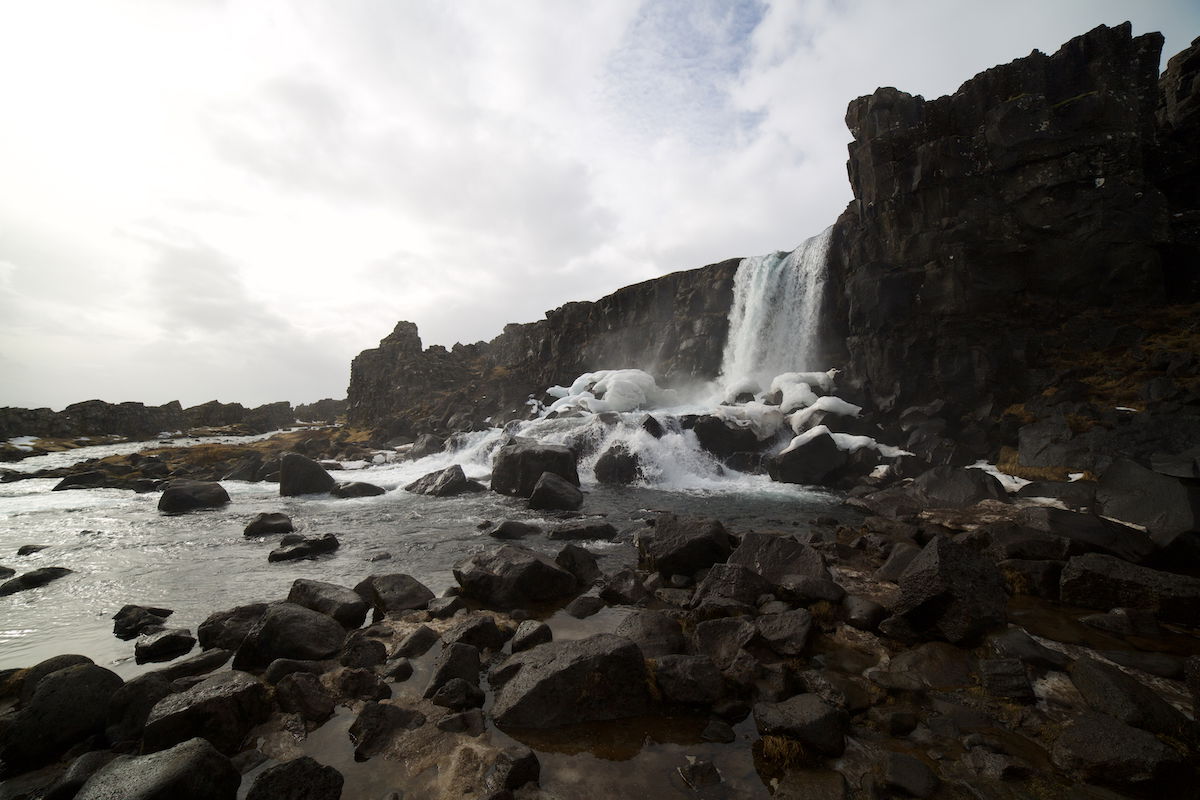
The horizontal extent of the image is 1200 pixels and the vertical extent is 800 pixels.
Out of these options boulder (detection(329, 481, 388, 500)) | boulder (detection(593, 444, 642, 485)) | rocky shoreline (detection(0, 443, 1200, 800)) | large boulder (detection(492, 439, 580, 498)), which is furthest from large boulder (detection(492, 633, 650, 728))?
boulder (detection(329, 481, 388, 500))

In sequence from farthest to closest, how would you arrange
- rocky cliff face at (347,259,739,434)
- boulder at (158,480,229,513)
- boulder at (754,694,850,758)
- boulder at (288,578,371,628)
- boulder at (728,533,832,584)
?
1. rocky cliff face at (347,259,739,434)
2. boulder at (158,480,229,513)
3. boulder at (728,533,832,584)
4. boulder at (288,578,371,628)
5. boulder at (754,694,850,758)

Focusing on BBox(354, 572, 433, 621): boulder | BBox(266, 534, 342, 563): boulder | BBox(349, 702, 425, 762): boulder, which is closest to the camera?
BBox(349, 702, 425, 762): boulder

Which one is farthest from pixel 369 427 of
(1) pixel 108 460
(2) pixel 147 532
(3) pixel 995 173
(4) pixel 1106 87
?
(4) pixel 1106 87

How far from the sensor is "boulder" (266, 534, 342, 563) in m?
14.3

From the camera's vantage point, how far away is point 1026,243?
3155 centimetres

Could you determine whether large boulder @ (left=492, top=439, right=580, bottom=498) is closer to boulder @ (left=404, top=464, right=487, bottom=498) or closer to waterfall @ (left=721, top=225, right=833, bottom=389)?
boulder @ (left=404, top=464, right=487, bottom=498)

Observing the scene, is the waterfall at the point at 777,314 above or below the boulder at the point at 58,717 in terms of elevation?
above

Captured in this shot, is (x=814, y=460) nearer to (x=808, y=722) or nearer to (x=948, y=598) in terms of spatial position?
(x=948, y=598)

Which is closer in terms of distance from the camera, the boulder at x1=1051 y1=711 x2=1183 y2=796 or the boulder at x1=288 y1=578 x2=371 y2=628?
the boulder at x1=1051 y1=711 x2=1183 y2=796

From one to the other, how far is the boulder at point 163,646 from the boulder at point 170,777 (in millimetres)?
4424

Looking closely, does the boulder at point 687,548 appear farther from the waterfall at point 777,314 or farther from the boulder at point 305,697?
the waterfall at point 777,314

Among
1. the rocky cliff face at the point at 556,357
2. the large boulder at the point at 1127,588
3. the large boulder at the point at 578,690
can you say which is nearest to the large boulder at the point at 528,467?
the large boulder at the point at 578,690

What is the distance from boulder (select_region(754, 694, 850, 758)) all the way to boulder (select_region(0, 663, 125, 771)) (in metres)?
8.44

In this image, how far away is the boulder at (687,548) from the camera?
11.9 metres
